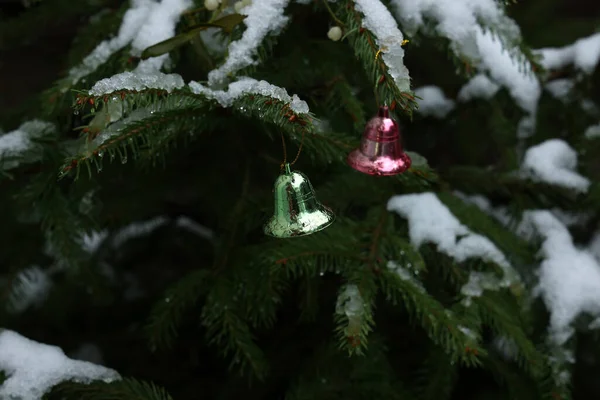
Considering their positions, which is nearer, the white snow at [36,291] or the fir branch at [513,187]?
the fir branch at [513,187]

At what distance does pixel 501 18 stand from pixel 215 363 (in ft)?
3.68

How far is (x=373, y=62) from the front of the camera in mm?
842

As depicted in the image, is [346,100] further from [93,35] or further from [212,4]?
[93,35]

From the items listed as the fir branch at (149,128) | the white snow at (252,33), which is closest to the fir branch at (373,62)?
the white snow at (252,33)

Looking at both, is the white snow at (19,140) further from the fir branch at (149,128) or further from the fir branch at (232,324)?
the fir branch at (232,324)

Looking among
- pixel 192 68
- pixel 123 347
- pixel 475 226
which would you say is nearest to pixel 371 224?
pixel 475 226

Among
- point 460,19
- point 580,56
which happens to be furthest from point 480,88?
point 460,19

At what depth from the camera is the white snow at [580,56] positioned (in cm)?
136

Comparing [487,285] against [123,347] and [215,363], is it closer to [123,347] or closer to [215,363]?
[215,363]

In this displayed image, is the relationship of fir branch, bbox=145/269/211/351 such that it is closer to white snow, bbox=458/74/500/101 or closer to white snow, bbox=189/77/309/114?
white snow, bbox=189/77/309/114

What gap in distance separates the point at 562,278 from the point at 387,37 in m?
0.72

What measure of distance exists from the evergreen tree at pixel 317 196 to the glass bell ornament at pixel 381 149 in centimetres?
6

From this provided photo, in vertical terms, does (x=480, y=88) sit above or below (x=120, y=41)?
below

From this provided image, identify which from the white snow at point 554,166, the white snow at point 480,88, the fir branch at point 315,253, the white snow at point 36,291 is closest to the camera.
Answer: the fir branch at point 315,253
